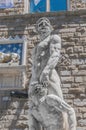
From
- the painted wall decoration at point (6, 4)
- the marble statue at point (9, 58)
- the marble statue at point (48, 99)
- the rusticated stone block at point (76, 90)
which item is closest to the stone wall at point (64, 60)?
the rusticated stone block at point (76, 90)

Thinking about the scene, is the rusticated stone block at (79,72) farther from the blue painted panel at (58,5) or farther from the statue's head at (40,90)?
the statue's head at (40,90)

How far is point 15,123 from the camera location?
24.8ft

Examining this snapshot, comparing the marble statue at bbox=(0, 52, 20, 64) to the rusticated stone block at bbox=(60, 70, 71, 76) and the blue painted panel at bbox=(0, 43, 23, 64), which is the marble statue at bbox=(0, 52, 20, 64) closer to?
the blue painted panel at bbox=(0, 43, 23, 64)

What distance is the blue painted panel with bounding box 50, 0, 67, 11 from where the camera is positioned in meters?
8.95

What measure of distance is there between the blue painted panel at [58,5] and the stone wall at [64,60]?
0.41 m

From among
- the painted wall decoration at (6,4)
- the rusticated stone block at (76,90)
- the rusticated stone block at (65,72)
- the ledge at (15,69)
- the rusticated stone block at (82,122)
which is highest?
the painted wall decoration at (6,4)

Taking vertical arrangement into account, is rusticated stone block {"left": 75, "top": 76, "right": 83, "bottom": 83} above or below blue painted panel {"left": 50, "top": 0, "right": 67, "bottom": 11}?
below

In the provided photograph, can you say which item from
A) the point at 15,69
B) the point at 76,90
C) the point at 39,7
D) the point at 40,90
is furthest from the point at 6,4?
the point at 40,90

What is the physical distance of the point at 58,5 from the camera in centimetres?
901

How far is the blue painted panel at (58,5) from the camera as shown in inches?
352

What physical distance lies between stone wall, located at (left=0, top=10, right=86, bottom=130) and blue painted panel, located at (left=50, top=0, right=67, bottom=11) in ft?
1.34

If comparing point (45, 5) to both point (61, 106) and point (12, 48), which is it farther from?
point (61, 106)

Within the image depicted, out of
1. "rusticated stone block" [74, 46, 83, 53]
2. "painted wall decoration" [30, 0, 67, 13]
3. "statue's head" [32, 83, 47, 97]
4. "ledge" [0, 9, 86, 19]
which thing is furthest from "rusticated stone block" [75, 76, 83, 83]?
"statue's head" [32, 83, 47, 97]

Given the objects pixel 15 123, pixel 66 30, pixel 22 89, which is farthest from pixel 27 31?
pixel 15 123
